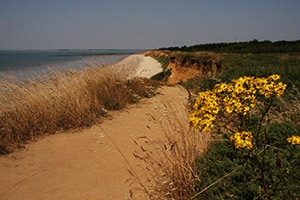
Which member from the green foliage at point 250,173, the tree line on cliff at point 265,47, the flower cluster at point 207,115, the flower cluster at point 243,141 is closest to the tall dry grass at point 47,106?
the green foliage at point 250,173

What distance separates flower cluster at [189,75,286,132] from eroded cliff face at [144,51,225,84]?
1004cm

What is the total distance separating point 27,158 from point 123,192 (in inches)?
90.3

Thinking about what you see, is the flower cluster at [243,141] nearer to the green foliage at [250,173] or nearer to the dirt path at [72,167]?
the green foliage at [250,173]

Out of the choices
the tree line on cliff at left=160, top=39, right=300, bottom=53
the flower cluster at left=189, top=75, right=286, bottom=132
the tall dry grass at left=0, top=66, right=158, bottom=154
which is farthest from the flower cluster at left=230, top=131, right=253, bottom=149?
the tree line on cliff at left=160, top=39, right=300, bottom=53

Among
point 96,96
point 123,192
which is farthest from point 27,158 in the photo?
point 96,96

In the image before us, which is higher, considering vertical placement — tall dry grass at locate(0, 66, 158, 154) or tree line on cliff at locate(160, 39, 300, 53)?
tree line on cliff at locate(160, 39, 300, 53)

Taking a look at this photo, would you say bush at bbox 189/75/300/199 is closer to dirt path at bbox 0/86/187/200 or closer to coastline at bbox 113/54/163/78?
dirt path at bbox 0/86/187/200

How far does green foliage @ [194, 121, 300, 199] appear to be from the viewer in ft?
7.37

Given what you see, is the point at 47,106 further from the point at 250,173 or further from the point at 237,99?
the point at 237,99

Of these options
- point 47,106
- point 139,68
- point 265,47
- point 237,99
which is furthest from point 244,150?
point 139,68

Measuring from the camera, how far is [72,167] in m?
4.14

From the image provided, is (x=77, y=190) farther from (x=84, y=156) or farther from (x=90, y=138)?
(x=90, y=138)

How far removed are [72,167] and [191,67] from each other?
13813mm

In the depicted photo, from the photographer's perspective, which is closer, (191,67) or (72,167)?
(72,167)
